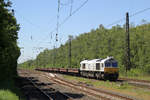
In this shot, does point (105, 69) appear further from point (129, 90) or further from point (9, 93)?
point (9, 93)

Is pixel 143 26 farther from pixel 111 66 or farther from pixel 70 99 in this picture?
pixel 70 99

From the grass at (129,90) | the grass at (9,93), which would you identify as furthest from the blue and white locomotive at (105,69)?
the grass at (9,93)

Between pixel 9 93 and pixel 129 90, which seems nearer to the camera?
pixel 9 93

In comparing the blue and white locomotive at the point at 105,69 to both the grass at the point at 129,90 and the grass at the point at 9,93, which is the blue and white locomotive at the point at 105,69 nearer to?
the grass at the point at 129,90

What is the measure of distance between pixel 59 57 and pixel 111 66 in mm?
75069

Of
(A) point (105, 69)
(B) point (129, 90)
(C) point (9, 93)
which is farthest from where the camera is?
(A) point (105, 69)

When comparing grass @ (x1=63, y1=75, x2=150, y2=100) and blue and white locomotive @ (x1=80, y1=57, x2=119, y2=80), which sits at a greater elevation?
blue and white locomotive @ (x1=80, y1=57, x2=119, y2=80)

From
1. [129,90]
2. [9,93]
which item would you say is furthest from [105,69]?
[9,93]

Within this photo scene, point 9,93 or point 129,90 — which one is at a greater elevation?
point 9,93

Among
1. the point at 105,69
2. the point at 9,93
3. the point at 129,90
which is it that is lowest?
the point at 129,90

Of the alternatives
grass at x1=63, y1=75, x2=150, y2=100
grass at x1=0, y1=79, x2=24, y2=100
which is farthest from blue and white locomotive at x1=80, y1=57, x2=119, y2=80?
grass at x1=0, y1=79, x2=24, y2=100

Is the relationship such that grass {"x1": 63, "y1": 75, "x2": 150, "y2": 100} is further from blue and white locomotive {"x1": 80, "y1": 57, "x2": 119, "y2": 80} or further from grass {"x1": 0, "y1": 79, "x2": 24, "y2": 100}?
grass {"x1": 0, "y1": 79, "x2": 24, "y2": 100}

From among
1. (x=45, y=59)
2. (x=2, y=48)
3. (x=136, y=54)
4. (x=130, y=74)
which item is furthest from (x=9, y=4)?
(x=45, y=59)

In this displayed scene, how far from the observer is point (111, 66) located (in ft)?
109
